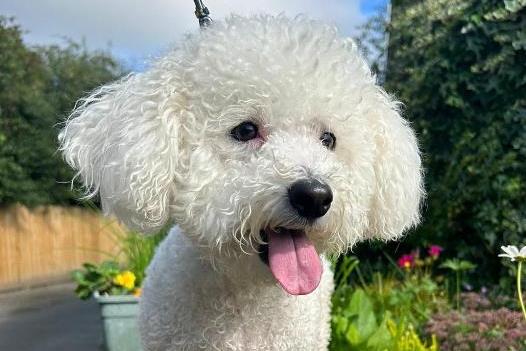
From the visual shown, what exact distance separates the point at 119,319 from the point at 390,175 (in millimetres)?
2319

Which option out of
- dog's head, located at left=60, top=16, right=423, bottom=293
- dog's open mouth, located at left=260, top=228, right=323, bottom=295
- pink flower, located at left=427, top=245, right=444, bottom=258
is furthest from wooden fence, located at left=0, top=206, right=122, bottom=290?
dog's open mouth, located at left=260, top=228, right=323, bottom=295

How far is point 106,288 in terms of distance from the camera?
4.29 meters

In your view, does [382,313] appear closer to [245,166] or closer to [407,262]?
[407,262]

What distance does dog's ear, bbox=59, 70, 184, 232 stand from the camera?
194cm

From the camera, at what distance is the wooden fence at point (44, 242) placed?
9.73 metres

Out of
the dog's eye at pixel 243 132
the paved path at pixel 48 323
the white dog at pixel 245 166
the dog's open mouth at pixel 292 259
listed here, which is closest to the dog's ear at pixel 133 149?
the white dog at pixel 245 166

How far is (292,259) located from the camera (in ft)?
6.09

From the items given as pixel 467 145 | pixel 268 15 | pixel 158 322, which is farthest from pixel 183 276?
pixel 467 145

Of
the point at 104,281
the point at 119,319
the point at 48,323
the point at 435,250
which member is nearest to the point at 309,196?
the point at 119,319

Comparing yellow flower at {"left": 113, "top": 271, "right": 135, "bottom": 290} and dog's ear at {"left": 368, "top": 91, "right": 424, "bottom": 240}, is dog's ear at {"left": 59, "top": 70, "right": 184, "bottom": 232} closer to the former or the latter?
dog's ear at {"left": 368, "top": 91, "right": 424, "bottom": 240}

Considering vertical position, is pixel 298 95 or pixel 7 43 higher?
pixel 7 43

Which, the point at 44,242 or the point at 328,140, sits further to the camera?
the point at 44,242

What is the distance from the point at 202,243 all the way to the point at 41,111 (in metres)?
8.85

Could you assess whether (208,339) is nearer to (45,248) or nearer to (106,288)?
(106,288)
